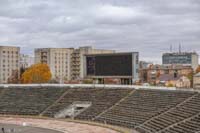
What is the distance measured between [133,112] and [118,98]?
7.77 m

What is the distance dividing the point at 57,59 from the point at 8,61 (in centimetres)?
1986

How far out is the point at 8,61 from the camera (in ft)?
554

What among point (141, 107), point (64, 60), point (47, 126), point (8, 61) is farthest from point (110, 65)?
point (8, 61)

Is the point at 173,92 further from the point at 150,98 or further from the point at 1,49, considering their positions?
the point at 1,49

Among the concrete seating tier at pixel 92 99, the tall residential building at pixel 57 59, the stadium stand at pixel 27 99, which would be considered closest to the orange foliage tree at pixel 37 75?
the stadium stand at pixel 27 99

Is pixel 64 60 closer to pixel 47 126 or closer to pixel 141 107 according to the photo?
pixel 141 107

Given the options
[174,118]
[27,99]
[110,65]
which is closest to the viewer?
[174,118]

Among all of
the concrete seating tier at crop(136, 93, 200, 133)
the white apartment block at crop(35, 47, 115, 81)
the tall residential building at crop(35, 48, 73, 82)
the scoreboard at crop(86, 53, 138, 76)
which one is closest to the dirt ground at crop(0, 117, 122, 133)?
the concrete seating tier at crop(136, 93, 200, 133)

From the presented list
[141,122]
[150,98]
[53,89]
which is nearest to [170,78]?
[53,89]

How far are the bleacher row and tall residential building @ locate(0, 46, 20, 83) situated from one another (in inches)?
3741

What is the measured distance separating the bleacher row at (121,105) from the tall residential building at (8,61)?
95.0 metres

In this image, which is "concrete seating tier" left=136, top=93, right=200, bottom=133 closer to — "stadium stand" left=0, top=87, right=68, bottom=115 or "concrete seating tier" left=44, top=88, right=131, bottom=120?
"concrete seating tier" left=44, top=88, right=131, bottom=120

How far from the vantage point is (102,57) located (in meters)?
65.7

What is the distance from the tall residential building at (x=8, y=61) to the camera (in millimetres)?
166250
